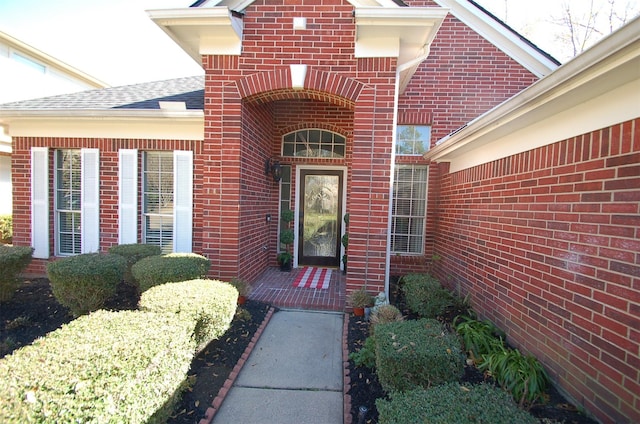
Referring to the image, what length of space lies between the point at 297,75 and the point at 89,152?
4195mm

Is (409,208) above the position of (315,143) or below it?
below

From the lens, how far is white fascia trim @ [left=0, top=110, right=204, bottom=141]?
16.8 feet

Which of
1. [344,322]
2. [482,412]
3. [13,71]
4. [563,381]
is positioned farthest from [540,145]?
[13,71]

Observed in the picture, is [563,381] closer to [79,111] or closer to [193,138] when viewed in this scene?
[193,138]

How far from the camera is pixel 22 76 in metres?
10.7

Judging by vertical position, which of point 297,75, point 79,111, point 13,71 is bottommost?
point 79,111

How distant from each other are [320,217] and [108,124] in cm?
441

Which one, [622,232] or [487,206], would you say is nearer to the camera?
[622,232]

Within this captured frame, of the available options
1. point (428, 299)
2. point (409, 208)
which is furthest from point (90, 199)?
point (409, 208)

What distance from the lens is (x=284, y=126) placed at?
6.25 m

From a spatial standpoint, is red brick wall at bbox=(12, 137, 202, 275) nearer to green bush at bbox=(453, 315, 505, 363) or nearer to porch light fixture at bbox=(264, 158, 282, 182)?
porch light fixture at bbox=(264, 158, 282, 182)

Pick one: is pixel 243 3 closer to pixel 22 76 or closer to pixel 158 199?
pixel 158 199

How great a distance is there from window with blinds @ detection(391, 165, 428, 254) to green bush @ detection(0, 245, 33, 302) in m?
6.34

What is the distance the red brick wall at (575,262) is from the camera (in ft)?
6.40
